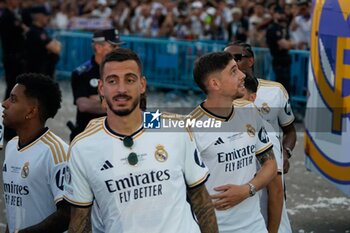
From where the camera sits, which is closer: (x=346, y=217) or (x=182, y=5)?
(x=346, y=217)

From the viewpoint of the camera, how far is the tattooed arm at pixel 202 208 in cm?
466

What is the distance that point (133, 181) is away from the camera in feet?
14.6

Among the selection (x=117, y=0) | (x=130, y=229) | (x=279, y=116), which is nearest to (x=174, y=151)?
(x=130, y=229)

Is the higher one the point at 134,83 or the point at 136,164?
the point at 134,83

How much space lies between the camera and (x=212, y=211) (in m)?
4.69

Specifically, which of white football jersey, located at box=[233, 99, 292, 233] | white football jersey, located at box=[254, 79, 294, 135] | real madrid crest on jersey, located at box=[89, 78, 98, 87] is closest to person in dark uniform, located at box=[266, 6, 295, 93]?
real madrid crest on jersey, located at box=[89, 78, 98, 87]

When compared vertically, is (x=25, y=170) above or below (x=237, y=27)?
above

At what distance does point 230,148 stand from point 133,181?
1.15 meters

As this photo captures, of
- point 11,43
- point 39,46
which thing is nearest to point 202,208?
point 39,46

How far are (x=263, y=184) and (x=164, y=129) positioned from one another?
1148 mm

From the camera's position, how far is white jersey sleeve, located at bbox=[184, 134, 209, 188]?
15.1ft

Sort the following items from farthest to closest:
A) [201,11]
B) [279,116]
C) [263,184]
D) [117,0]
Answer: [117,0]
[201,11]
[279,116]
[263,184]

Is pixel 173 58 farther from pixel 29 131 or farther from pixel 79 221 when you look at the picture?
pixel 79 221

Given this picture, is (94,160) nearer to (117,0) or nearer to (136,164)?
(136,164)
